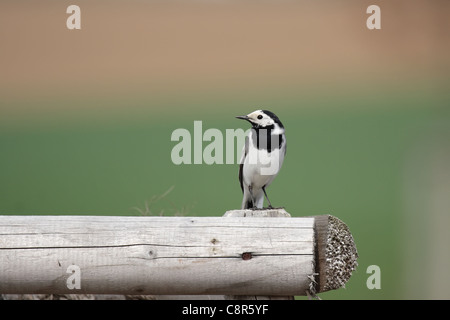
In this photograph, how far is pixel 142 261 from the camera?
2.09m

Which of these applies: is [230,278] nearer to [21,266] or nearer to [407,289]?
[21,266]

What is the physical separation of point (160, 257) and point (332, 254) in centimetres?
57

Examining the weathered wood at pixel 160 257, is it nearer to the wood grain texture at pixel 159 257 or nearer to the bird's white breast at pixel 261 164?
the wood grain texture at pixel 159 257

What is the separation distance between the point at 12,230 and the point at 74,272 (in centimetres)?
26

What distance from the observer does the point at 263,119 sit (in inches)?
128

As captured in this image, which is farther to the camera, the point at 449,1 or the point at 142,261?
the point at 449,1

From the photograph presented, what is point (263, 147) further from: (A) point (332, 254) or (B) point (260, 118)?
(A) point (332, 254)

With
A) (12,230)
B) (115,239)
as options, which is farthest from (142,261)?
(12,230)

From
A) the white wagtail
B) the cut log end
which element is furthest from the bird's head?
the cut log end

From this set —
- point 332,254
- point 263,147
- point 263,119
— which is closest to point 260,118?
point 263,119

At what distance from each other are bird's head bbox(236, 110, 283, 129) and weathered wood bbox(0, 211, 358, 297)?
1.21 m

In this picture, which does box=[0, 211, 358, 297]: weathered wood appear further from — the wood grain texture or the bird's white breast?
the bird's white breast

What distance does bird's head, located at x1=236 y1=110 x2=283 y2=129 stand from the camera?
3.24 meters
